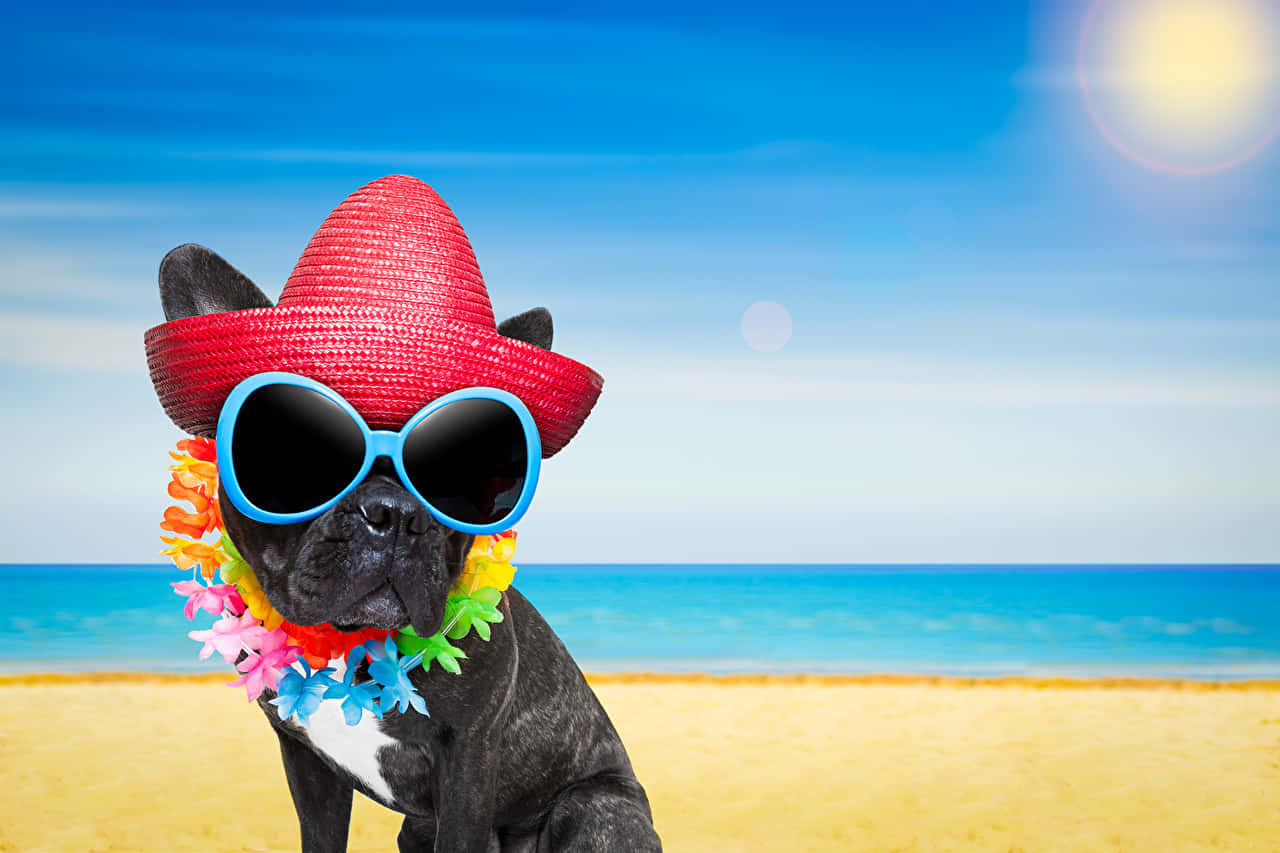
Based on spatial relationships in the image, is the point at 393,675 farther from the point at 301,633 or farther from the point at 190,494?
the point at 190,494

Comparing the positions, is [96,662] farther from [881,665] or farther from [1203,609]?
[1203,609]

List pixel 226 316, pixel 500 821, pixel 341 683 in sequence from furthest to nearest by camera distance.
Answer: pixel 500 821
pixel 341 683
pixel 226 316

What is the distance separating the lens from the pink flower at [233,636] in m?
2.54

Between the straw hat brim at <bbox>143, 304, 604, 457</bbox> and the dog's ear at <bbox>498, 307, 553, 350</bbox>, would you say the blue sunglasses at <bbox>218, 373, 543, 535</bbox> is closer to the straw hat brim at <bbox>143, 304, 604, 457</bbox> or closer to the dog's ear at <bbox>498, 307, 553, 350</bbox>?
the straw hat brim at <bbox>143, 304, 604, 457</bbox>

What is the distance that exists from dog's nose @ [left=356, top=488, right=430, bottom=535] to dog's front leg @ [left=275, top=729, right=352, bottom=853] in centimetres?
106

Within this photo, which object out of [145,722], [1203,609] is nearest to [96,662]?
[145,722]

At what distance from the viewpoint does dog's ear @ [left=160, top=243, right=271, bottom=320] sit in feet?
8.21

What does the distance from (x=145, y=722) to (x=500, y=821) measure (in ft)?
24.3

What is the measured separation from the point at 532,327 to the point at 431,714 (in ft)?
3.51

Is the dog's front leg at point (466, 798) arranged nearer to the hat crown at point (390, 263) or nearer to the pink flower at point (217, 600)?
the pink flower at point (217, 600)

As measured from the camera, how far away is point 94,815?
19.8 feet

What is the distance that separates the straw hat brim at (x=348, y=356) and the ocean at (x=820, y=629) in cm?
985

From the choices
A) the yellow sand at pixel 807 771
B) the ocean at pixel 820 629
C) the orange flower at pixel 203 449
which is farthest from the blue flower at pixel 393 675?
the ocean at pixel 820 629

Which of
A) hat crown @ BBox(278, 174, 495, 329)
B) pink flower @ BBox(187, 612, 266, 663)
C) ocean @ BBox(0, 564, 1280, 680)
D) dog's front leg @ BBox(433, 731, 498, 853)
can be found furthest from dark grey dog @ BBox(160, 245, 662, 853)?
ocean @ BBox(0, 564, 1280, 680)
